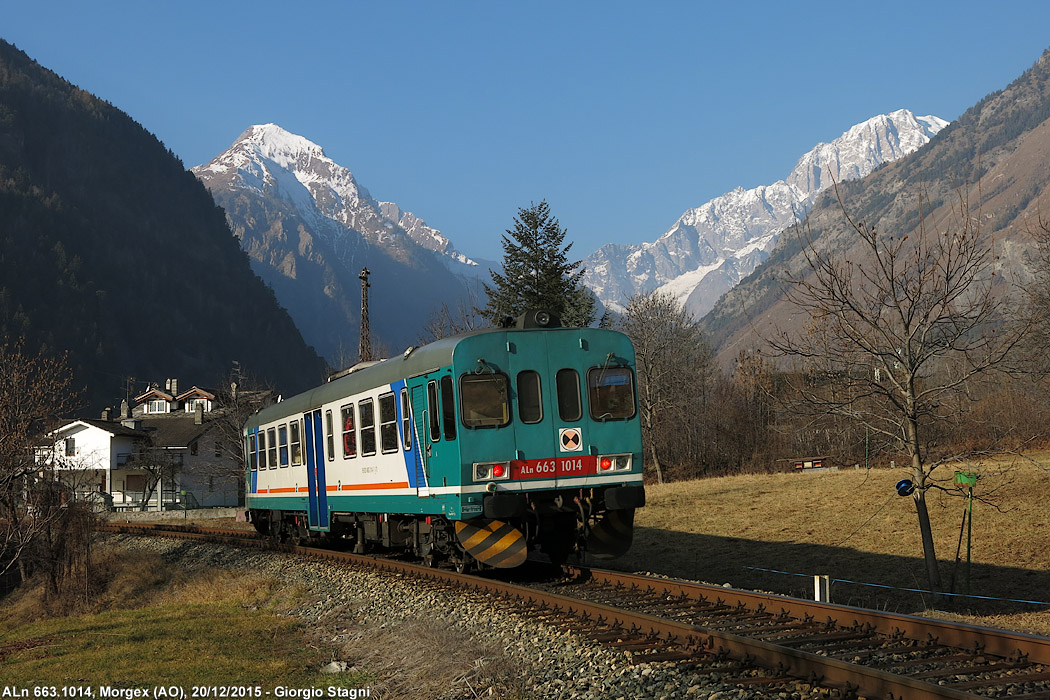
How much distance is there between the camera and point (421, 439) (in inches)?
559

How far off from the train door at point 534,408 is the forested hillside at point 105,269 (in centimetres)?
12790

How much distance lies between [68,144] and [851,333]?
196810 mm

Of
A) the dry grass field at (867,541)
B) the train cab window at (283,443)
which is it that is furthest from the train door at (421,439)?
the train cab window at (283,443)

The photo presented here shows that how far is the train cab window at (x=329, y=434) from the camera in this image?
61.7 ft

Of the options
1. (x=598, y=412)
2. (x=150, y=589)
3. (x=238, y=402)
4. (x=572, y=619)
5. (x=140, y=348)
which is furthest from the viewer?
(x=140, y=348)

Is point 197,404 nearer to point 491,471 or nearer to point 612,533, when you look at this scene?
point 612,533

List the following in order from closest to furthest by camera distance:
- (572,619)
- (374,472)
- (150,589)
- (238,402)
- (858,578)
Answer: (572,619) < (374,472) < (858,578) < (150,589) < (238,402)

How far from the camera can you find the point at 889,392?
14617 millimetres

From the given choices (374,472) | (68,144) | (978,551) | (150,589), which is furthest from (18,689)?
(68,144)

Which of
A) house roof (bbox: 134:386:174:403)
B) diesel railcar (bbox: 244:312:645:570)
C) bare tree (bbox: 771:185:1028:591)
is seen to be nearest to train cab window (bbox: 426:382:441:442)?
diesel railcar (bbox: 244:312:645:570)

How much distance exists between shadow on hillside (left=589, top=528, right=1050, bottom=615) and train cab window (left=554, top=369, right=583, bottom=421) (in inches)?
157

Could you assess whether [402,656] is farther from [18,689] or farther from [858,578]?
[858,578]

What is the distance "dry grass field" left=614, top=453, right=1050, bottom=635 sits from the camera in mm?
15820

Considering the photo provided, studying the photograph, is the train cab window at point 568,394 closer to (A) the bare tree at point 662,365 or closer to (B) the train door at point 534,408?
(B) the train door at point 534,408
